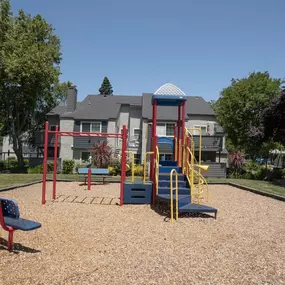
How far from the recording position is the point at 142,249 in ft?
18.0

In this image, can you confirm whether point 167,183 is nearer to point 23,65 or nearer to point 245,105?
point 23,65

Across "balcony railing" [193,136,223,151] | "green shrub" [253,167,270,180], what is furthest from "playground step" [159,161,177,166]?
"balcony railing" [193,136,223,151]

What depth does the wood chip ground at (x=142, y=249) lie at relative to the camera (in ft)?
13.9

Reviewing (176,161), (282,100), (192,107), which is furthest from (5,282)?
(192,107)

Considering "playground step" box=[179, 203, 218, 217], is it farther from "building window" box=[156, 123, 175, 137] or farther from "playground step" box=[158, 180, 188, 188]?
"building window" box=[156, 123, 175, 137]

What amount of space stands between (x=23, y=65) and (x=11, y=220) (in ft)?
82.5

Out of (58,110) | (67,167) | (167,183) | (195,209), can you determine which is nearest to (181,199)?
(195,209)

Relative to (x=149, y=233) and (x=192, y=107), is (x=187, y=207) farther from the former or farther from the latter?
(x=192, y=107)

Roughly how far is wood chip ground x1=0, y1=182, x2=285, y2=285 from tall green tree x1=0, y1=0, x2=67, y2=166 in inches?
861

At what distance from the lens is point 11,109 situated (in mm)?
32031

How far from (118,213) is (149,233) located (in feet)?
7.12

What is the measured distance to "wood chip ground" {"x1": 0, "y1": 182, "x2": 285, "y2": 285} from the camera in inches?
167

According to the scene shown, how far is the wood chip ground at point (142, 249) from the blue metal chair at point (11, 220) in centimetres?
37

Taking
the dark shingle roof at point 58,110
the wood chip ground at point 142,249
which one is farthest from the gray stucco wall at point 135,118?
the wood chip ground at point 142,249
